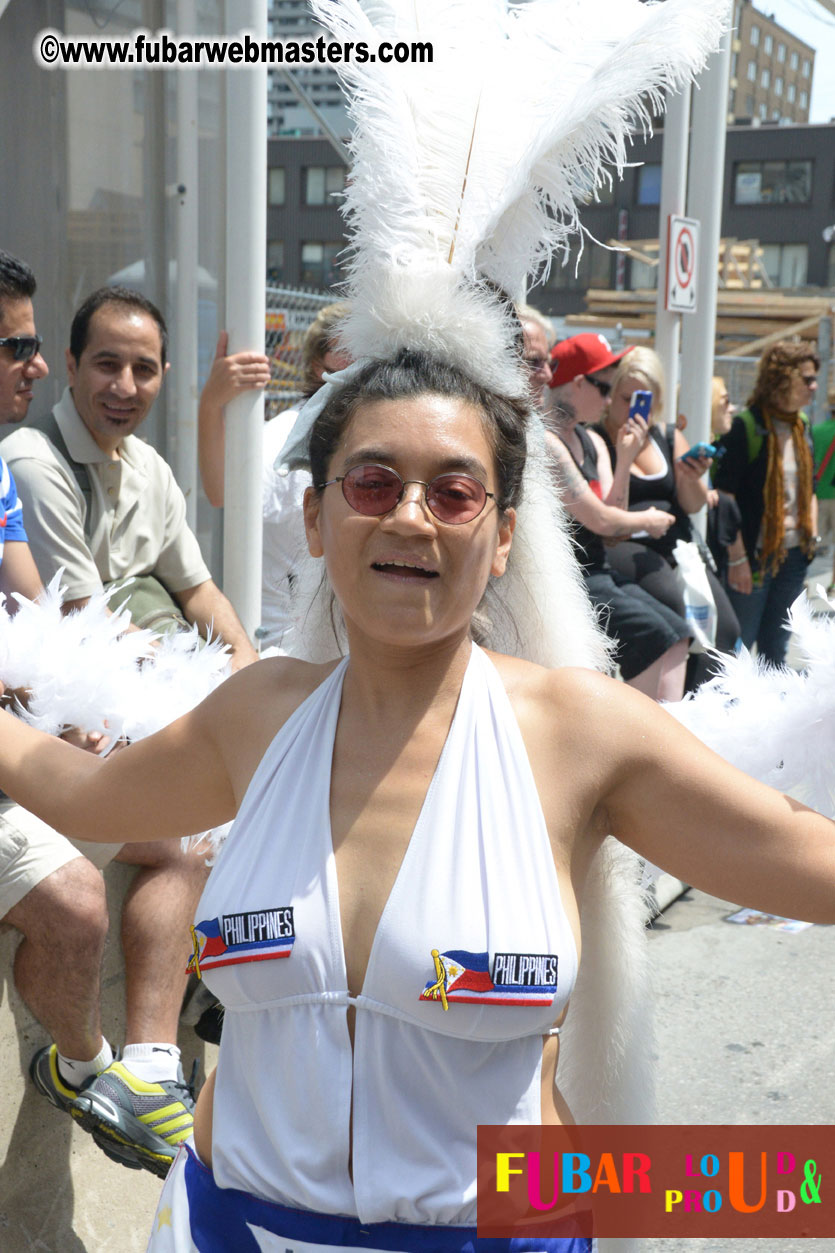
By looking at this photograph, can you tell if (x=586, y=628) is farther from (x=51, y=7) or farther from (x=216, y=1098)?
(x=51, y=7)

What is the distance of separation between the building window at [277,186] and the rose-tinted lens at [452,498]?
3859 centimetres

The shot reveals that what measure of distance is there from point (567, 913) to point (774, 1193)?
7.55 feet

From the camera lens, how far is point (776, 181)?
4247cm

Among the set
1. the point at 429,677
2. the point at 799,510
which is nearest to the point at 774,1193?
the point at 429,677

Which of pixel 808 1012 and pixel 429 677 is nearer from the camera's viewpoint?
pixel 429 677

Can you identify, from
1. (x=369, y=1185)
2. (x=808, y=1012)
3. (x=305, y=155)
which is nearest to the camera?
(x=369, y=1185)

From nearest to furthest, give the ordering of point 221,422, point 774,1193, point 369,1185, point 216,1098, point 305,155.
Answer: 1. point 369,1185
2. point 216,1098
3. point 774,1193
4. point 221,422
5. point 305,155

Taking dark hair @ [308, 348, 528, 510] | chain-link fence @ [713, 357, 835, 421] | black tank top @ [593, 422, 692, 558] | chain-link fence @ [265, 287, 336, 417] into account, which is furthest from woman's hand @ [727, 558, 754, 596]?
chain-link fence @ [713, 357, 835, 421]

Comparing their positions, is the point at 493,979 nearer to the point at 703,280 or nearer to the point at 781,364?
the point at 781,364

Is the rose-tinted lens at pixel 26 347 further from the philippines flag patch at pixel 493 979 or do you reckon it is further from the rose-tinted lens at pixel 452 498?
the philippines flag patch at pixel 493 979

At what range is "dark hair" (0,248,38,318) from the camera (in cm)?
304

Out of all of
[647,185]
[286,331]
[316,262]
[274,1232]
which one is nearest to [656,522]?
[274,1232]

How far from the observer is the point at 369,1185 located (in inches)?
55.1

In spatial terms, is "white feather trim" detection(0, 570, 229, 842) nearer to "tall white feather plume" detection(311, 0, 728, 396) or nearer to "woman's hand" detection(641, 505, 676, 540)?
"tall white feather plume" detection(311, 0, 728, 396)
